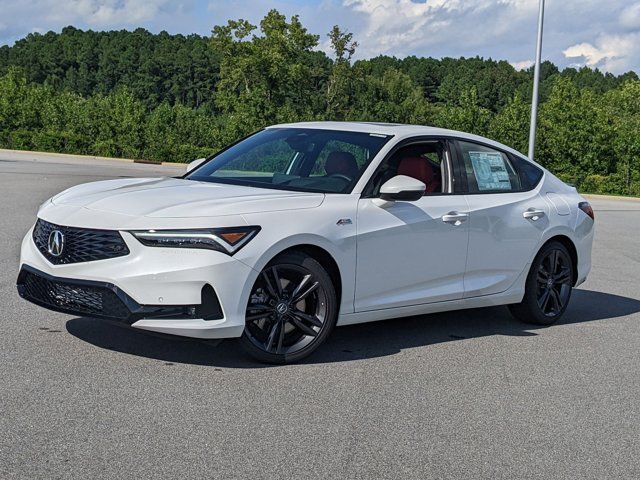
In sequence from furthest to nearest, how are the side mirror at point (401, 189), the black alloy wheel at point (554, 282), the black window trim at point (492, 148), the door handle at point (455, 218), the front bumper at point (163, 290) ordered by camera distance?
1. the black alloy wheel at point (554, 282)
2. the black window trim at point (492, 148)
3. the door handle at point (455, 218)
4. the side mirror at point (401, 189)
5. the front bumper at point (163, 290)

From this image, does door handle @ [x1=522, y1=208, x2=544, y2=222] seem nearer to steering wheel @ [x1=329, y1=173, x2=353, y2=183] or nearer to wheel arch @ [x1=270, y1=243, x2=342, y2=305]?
steering wheel @ [x1=329, y1=173, x2=353, y2=183]

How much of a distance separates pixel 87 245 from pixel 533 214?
150 inches

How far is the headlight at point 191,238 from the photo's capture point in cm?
551

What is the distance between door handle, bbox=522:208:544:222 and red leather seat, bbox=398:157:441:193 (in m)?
0.93

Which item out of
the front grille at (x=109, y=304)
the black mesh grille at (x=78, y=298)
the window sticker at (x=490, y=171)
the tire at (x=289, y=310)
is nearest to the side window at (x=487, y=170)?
the window sticker at (x=490, y=171)

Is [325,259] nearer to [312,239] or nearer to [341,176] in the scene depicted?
[312,239]

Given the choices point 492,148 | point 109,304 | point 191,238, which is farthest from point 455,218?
point 109,304

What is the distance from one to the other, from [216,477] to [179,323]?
5.29ft

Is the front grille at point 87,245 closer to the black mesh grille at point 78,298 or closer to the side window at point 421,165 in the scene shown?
the black mesh grille at point 78,298

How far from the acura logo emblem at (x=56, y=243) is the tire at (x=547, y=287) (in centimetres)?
395

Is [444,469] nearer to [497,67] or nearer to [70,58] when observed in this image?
[497,67]

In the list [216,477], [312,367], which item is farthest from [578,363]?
[216,477]

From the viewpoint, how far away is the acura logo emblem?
577 cm

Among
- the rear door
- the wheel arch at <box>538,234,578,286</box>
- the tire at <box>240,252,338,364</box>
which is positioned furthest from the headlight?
the wheel arch at <box>538,234,578,286</box>
